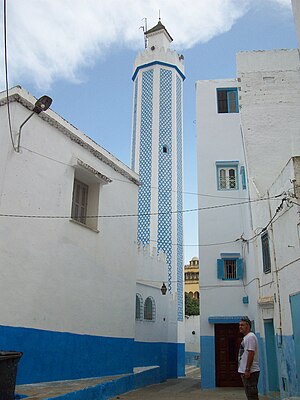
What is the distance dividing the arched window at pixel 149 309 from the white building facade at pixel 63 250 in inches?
137

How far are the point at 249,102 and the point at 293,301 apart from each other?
7301mm

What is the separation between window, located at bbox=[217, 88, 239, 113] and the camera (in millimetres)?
14816

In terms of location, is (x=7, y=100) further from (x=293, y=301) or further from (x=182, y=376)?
(x=182, y=376)

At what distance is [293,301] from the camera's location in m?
8.29

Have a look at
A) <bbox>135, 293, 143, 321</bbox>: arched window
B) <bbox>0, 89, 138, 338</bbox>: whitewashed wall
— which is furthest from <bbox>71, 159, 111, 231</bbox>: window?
<bbox>135, 293, 143, 321</bbox>: arched window

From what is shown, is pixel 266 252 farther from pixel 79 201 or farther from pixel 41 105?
pixel 41 105

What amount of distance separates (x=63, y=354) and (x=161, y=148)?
12.3 m

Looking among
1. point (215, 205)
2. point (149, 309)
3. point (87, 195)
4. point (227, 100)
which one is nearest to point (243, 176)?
point (215, 205)

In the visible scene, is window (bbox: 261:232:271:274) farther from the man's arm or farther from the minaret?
the minaret

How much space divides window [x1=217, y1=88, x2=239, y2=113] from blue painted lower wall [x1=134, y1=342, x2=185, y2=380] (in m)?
8.45

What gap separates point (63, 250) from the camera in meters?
9.20

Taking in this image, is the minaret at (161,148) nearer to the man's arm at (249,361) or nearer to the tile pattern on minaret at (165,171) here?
the tile pattern on minaret at (165,171)

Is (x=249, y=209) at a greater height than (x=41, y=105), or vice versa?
(x=41, y=105)

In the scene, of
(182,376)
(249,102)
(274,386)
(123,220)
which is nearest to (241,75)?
(249,102)
